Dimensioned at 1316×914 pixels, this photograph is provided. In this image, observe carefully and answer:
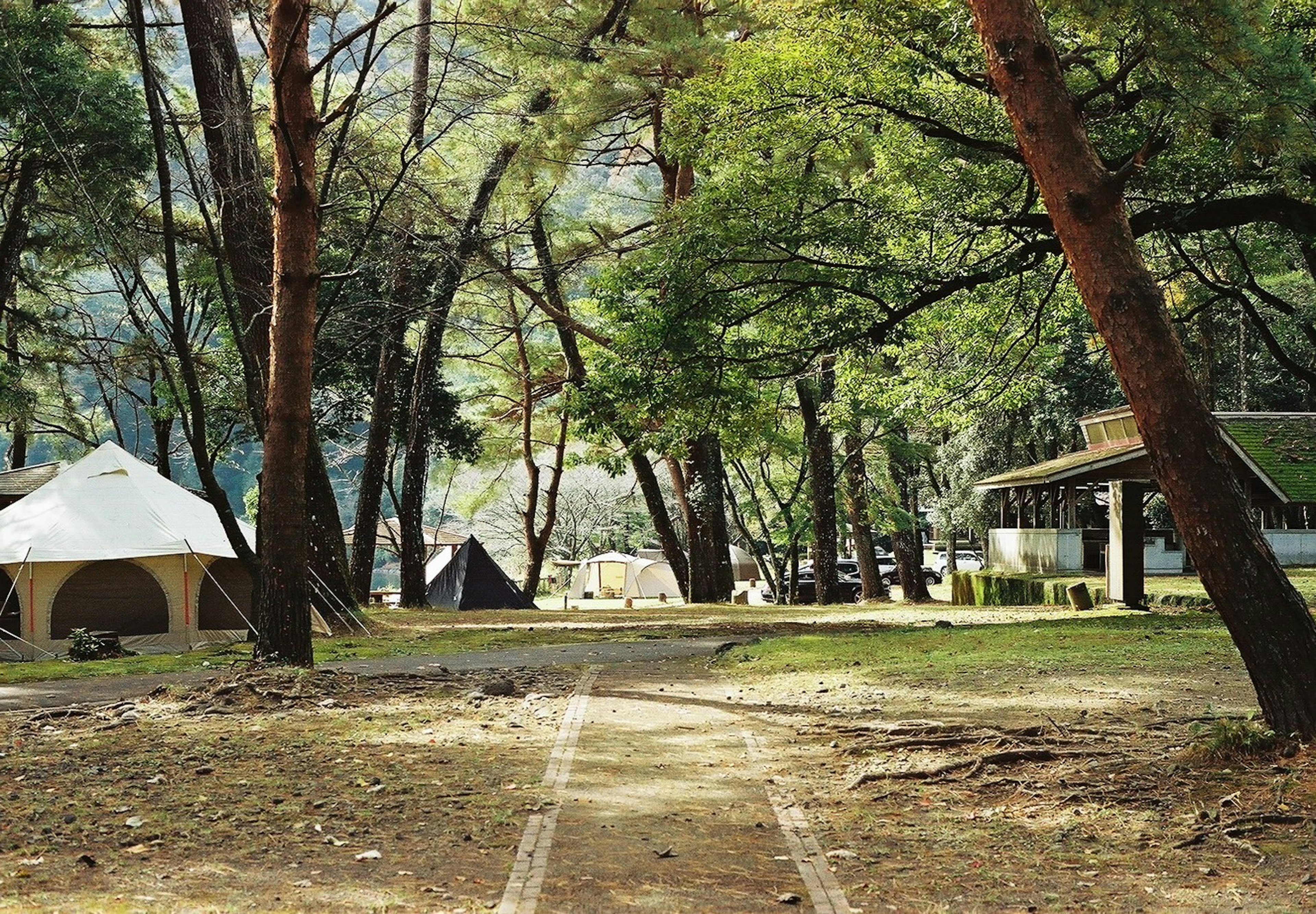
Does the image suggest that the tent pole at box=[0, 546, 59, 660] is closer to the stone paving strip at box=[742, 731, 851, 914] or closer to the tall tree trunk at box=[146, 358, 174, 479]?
the tall tree trunk at box=[146, 358, 174, 479]

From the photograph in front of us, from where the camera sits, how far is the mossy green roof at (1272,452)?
87.6 feet

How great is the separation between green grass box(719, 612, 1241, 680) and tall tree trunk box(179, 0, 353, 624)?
6.24 m

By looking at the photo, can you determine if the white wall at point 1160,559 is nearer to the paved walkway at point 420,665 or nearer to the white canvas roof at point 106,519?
the paved walkway at point 420,665

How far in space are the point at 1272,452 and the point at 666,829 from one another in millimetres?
25980

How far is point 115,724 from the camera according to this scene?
28.3 ft

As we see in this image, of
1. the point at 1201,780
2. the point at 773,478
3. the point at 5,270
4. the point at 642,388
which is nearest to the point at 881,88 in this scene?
the point at 642,388

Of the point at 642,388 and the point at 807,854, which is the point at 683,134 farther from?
the point at 807,854

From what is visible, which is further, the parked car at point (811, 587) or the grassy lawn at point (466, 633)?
the parked car at point (811, 587)

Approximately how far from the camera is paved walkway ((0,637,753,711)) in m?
10.6

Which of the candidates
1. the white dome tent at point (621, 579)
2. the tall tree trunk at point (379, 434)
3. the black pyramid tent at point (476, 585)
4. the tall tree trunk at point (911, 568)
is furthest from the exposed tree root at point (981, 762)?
the white dome tent at point (621, 579)

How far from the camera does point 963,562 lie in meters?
60.5

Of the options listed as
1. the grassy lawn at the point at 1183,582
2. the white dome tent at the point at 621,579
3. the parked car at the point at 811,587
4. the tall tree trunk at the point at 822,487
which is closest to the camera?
the grassy lawn at the point at 1183,582

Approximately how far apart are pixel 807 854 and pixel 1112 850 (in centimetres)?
129

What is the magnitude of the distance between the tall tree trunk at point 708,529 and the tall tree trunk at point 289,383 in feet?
49.0
